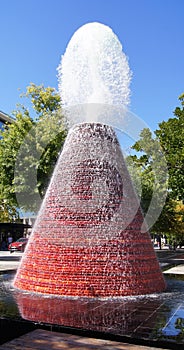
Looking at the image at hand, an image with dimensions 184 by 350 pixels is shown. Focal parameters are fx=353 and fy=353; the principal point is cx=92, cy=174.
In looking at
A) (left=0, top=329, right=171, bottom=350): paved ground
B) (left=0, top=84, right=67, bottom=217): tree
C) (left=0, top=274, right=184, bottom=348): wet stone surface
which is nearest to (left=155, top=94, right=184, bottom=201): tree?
(left=0, top=84, right=67, bottom=217): tree

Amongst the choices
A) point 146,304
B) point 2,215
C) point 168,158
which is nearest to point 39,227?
point 146,304

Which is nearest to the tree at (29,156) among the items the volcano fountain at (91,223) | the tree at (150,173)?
the tree at (150,173)

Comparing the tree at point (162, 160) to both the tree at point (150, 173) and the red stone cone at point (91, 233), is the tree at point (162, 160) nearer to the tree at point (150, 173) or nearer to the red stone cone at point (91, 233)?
the tree at point (150, 173)

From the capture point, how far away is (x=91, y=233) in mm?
8328

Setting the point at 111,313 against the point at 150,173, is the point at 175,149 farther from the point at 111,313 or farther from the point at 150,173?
the point at 111,313

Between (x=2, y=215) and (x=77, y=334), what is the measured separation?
36.2m

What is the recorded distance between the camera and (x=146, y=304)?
7.23 metres

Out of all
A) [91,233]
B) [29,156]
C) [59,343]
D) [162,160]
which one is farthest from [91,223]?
[162,160]

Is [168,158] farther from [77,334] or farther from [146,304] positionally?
[77,334]

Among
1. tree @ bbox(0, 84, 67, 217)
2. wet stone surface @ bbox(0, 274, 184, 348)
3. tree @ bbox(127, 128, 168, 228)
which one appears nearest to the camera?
wet stone surface @ bbox(0, 274, 184, 348)

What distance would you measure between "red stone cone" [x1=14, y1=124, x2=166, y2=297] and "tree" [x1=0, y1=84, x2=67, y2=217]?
10323 mm

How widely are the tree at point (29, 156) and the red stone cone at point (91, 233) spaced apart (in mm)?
10323

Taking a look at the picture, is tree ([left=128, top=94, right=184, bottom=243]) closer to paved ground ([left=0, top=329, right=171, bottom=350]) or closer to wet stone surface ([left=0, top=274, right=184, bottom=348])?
wet stone surface ([left=0, top=274, right=184, bottom=348])

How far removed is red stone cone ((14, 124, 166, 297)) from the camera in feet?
26.4
